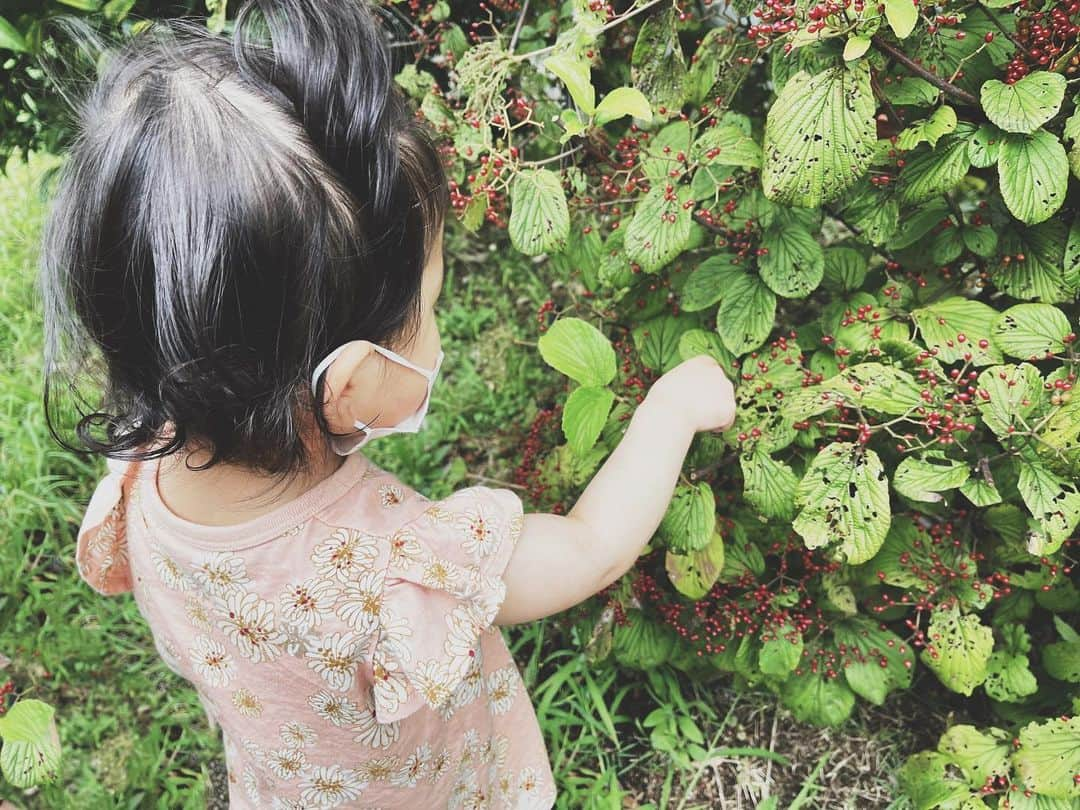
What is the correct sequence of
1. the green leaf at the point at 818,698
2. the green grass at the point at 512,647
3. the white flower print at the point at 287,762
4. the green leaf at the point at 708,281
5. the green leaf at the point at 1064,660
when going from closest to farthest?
the white flower print at the point at 287,762 < the green leaf at the point at 708,281 < the green leaf at the point at 1064,660 < the green leaf at the point at 818,698 < the green grass at the point at 512,647

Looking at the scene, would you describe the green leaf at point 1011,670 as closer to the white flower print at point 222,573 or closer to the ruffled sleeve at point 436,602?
the ruffled sleeve at point 436,602

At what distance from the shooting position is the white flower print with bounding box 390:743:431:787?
3.97 feet

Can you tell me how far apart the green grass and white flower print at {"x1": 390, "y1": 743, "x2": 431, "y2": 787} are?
56 centimetres

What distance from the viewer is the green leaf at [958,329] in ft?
3.58

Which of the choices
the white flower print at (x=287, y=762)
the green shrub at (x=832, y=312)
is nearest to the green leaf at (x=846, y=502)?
the green shrub at (x=832, y=312)

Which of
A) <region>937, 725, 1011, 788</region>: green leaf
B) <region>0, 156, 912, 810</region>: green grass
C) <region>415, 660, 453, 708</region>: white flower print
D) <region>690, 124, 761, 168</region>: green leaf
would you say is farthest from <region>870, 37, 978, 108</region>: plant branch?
<region>0, 156, 912, 810</region>: green grass

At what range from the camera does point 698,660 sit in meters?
1.68

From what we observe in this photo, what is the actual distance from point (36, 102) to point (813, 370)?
5.28ft

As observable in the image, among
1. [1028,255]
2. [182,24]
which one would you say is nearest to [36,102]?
[182,24]

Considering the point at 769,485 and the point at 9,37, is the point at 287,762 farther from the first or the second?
the point at 9,37

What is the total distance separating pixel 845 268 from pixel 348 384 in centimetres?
71

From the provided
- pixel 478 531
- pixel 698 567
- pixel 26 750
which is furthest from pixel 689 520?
pixel 26 750

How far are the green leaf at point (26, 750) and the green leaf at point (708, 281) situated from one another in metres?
1.00

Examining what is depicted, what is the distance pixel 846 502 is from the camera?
1.06 m
